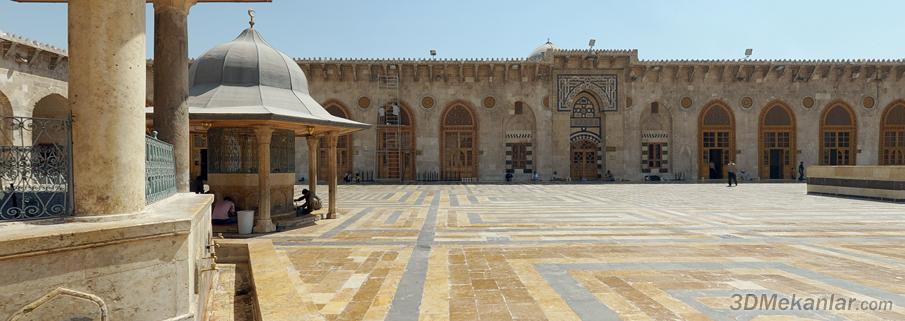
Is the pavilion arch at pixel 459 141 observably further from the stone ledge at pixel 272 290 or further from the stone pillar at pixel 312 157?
the stone ledge at pixel 272 290

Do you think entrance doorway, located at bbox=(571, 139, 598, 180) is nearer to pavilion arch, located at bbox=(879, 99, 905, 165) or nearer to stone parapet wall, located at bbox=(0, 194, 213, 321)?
pavilion arch, located at bbox=(879, 99, 905, 165)

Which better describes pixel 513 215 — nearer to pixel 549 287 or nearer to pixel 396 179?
pixel 549 287

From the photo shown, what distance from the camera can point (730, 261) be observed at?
573 centimetres

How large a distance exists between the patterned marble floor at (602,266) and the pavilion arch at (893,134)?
71.7 ft

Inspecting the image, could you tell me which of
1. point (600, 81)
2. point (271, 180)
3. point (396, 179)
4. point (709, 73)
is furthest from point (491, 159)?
point (271, 180)

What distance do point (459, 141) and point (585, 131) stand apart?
6951 millimetres

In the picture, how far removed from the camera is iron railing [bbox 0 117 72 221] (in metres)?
2.97

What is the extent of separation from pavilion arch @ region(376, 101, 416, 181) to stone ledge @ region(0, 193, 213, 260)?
73.4 feet

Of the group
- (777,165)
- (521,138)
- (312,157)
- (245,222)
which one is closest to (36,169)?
(245,222)

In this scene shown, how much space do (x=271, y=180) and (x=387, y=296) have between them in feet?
20.8

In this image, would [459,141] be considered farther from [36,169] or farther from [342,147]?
[36,169]

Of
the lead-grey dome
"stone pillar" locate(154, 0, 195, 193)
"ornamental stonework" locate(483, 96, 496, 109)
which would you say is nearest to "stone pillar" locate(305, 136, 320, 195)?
the lead-grey dome

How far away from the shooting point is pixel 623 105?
26.1 meters

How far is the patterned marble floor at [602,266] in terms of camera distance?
3998mm
